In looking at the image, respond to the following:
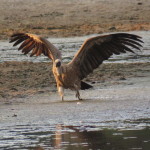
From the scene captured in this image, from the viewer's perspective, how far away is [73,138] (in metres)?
8.33

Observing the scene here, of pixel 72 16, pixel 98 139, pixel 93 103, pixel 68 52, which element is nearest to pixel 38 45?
pixel 93 103

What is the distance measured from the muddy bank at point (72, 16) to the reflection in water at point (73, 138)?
14.5 m

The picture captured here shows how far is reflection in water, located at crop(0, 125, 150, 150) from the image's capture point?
7.82m

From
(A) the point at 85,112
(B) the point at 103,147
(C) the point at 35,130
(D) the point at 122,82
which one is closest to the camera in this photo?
(B) the point at 103,147

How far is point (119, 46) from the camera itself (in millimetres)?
11961

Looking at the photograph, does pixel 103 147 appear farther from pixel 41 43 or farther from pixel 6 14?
pixel 6 14

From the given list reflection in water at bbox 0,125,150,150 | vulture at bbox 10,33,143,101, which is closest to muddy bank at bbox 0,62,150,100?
vulture at bbox 10,33,143,101

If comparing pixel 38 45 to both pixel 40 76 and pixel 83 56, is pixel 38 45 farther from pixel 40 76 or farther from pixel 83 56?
pixel 40 76

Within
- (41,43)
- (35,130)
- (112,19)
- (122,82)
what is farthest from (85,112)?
(112,19)

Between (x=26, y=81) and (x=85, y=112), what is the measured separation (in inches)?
146

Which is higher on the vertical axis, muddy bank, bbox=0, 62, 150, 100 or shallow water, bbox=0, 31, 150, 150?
shallow water, bbox=0, 31, 150, 150

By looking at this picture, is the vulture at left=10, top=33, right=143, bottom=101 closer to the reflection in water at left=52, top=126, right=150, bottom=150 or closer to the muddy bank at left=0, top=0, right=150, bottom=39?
the reflection in water at left=52, top=126, right=150, bottom=150

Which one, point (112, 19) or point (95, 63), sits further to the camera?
point (112, 19)

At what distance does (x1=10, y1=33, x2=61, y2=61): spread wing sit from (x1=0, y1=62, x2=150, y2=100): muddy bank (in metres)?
0.81
